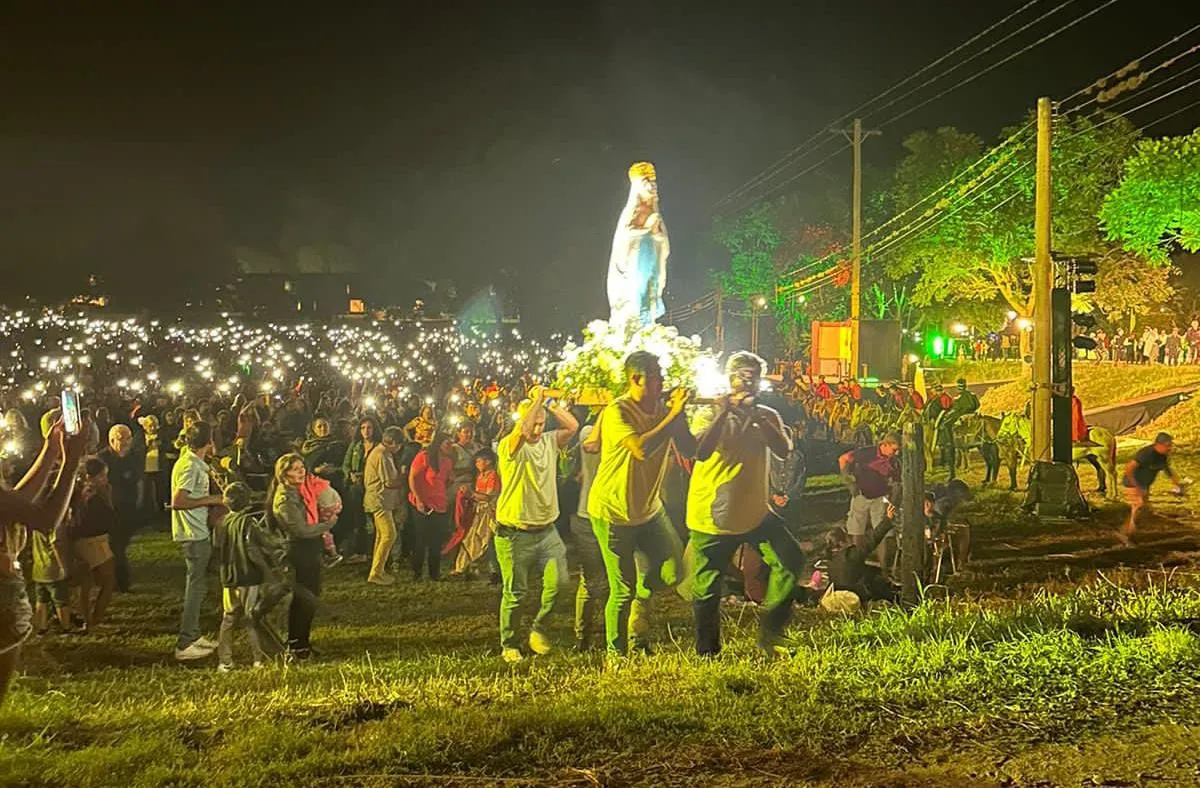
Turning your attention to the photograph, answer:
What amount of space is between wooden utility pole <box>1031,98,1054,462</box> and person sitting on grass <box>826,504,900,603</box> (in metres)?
7.04

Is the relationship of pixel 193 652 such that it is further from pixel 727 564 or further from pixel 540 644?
pixel 727 564

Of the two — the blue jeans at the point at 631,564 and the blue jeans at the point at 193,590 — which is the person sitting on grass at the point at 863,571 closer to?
the blue jeans at the point at 631,564

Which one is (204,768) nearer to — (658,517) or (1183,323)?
(658,517)

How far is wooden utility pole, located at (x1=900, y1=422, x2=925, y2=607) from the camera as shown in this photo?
912cm

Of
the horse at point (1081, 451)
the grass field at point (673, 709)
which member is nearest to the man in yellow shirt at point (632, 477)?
the grass field at point (673, 709)

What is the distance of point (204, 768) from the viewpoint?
511 centimetres

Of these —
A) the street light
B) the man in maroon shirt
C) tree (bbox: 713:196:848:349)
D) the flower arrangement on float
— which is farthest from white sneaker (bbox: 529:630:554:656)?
the street light

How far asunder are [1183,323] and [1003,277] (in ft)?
56.8

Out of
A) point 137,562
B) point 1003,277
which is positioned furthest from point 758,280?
point 137,562

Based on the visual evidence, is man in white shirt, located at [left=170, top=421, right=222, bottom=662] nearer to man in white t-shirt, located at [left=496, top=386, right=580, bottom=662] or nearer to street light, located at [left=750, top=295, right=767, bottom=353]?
man in white t-shirt, located at [left=496, top=386, right=580, bottom=662]

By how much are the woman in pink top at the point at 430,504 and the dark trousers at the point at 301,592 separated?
330 cm

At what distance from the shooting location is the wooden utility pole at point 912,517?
9.12 meters

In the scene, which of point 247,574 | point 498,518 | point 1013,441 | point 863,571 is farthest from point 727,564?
point 1013,441

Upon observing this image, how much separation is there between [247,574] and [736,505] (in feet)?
12.0
